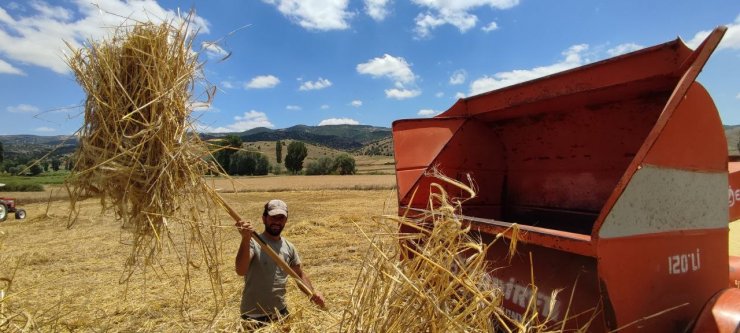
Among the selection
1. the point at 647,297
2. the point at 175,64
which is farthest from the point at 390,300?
the point at 175,64

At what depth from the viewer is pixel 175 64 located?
7.99 feet

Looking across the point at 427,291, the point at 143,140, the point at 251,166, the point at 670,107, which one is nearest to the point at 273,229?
the point at 143,140

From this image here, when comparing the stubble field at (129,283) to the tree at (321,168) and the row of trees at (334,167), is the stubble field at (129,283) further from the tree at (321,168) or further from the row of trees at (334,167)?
the tree at (321,168)

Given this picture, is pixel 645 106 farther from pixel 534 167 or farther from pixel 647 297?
pixel 647 297

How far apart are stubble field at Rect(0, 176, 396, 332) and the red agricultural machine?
3.41 feet

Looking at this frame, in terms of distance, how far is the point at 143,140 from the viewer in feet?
7.29

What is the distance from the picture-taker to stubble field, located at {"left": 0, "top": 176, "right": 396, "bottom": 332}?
9.29 feet

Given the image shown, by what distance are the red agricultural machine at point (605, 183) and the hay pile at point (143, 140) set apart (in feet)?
4.41

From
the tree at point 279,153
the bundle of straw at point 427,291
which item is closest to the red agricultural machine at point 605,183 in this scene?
the bundle of straw at point 427,291

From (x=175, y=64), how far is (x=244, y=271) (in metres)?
1.37

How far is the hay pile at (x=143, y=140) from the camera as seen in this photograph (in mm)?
2246

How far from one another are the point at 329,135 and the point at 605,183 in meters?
137

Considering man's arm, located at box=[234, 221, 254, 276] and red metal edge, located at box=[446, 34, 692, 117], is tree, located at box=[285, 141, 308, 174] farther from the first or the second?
man's arm, located at box=[234, 221, 254, 276]

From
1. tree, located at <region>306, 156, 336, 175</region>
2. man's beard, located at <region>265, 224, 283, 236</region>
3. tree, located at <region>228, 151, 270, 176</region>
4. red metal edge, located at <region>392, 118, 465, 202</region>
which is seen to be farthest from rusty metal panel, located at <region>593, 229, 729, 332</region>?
tree, located at <region>306, 156, 336, 175</region>
